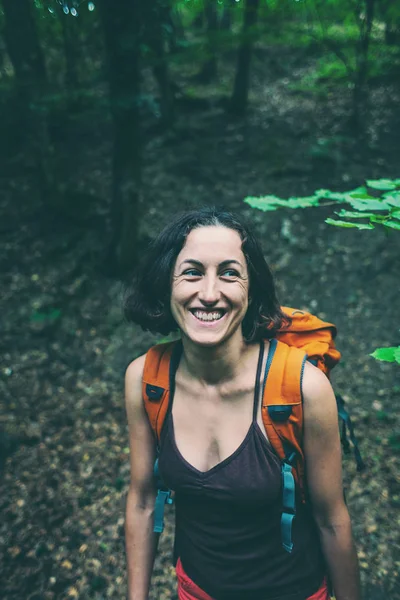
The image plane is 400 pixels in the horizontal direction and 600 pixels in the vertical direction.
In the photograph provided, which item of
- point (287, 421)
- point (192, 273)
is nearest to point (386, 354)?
point (287, 421)

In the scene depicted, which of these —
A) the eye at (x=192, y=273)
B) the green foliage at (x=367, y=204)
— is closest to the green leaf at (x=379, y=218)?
→ the green foliage at (x=367, y=204)

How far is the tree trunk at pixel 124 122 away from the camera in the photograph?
4348 mm

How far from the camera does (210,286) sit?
1564mm

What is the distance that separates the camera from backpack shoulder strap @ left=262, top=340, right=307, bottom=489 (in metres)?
1.44

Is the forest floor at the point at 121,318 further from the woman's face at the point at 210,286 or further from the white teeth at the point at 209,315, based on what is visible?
the white teeth at the point at 209,315

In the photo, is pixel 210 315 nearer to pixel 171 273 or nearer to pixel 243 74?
pixel 171 273

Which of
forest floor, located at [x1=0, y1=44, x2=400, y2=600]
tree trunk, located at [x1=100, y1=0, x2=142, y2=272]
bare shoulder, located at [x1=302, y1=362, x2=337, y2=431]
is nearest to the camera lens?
bare shoulder, located at [x1=302, y1=362, x2=337, y2=431]

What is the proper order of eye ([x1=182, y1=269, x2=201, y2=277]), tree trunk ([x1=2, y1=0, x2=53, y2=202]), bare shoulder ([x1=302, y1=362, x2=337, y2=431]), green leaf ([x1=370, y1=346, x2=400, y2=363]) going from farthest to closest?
tree trunk ([x1=2, y1=0, x2=53, y2=202])
eye ([x1=182, y1=269, x2=201, y2=277])
bare shoulder ([x1=302, y1=362, x2=337, y2=431])
green leaf ([x1=370, y1=346, x2=400, y2=363])

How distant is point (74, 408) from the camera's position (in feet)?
15.1

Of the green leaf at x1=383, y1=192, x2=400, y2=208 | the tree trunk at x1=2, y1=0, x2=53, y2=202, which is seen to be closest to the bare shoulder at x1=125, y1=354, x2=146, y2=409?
the green leaf at x1=383, y1=192, x2=400, y2=208

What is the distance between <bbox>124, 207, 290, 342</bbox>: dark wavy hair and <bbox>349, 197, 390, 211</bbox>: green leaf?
406 millimetres

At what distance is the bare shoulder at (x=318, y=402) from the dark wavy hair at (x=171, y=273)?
33 cm

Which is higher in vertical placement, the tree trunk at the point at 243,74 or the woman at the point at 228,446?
the tree trunk at the point at 243,74

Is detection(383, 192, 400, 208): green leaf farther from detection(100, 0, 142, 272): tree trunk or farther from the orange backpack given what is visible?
detection(100, 0, 142, 272): tree trunk
